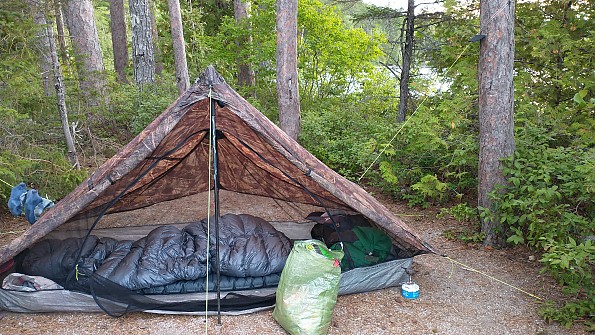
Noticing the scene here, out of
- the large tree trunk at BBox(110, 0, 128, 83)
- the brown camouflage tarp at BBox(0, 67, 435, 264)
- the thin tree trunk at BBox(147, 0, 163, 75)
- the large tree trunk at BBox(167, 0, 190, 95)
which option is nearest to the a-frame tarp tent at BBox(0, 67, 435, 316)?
the brown camouflage tarp at BBox(0, 67, 435, 264)

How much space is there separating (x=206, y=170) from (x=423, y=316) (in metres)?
2.89

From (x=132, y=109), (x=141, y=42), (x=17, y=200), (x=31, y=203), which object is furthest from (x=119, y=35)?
(x=31, y=203)

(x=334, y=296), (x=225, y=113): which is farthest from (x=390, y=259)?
(x=225, y=113)

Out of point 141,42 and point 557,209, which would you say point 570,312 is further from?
point 141,42

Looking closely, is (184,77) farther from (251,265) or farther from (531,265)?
(531,265)

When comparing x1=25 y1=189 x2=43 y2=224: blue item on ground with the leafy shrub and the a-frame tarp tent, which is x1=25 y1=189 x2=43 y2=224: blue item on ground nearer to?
the a-frame tarp tent

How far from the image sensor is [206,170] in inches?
211

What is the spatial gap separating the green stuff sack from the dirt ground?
7.3 inches

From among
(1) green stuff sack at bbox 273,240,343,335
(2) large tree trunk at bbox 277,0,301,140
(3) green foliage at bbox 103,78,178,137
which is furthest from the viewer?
(3) green foliage at bbox 103,78,178,137

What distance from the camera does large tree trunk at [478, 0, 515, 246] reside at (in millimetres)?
4602

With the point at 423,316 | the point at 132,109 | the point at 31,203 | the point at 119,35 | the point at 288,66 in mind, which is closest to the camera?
the point at 423,316

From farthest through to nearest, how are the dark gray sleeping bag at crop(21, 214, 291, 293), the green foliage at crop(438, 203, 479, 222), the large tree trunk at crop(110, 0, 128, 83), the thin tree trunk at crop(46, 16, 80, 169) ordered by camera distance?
1. the large tree trunk at crop(110, 0, 128, 83)
2. the thin tree trunk at crop(46, 16, 80, 169)
3. the green foliage at crop(438, 203, 479, 222)
4. the dark gray sleeping bag at crop(21, 214, 291, 293)

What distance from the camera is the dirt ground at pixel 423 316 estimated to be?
3.47 metres

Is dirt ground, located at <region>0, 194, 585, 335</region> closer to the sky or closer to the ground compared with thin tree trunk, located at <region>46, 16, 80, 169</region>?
closer to the ground
